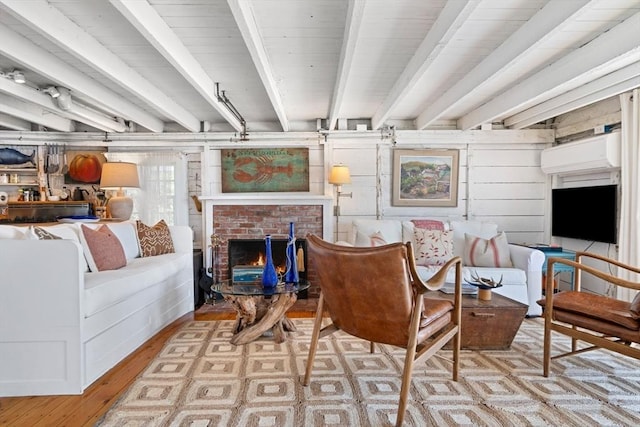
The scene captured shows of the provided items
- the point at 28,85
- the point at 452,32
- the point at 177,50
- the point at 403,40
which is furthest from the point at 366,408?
the point at 28,85

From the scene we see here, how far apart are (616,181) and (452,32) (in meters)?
2.78

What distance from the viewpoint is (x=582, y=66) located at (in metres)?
2.45

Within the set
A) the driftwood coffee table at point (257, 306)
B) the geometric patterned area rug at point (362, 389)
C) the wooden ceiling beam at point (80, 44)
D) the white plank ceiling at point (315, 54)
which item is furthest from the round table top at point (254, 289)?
the wooden ceiling beam at point (80, 44)

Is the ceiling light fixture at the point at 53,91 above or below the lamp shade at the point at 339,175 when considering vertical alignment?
above

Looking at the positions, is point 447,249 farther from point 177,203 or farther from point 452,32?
point 177,203

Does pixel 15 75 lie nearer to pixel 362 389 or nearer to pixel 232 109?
pixel 232 109

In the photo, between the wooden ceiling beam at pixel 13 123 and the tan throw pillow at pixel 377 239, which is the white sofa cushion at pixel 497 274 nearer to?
the tan throw pillow at pixel 377 239

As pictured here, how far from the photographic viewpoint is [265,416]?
1.69 m

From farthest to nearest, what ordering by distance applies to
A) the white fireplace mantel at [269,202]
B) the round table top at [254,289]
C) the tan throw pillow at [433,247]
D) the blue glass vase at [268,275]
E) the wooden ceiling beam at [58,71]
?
the white fireplace mantel at [269,202]
the tan throw pillow at [433,247]
the blue glass vase at [268,275]
the round table top at [254,289]
the wooden ceiling beam at [58,71]

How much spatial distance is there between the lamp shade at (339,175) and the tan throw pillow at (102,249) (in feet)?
7.74

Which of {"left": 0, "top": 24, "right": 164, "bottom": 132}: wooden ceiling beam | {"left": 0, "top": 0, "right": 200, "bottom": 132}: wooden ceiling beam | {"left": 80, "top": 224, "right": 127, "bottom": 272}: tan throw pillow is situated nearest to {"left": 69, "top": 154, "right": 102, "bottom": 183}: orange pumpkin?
{"left": 0, "top": 24, "right": 164, "bottom": 132}: wooden ceiling beam

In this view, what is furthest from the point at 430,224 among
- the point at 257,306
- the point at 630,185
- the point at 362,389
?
the point at 362,389

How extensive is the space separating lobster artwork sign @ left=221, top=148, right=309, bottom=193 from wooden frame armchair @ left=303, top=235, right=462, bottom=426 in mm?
2653

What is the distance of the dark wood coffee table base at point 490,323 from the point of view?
240cm
